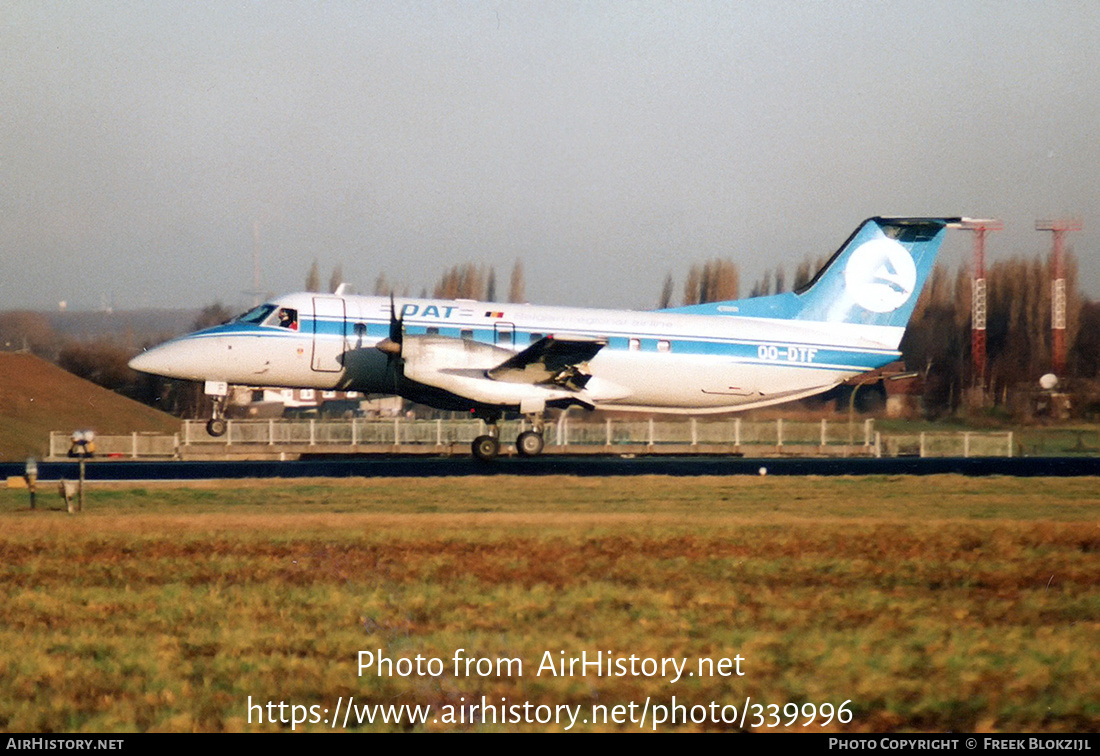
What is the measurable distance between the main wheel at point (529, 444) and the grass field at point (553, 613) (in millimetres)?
9426

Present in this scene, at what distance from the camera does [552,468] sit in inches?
1062

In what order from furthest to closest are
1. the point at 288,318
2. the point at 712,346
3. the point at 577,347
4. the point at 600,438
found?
the point at 600,438, the point at 712,346, the point at 288,318, the point at 577,347

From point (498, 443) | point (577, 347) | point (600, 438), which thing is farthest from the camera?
point (600, 438)

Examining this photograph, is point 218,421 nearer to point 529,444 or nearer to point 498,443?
point 498,443

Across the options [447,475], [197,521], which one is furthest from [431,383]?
[197,521]

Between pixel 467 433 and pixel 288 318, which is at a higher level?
pixel 288 318

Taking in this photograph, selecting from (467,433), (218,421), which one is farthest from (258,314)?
(467,433)

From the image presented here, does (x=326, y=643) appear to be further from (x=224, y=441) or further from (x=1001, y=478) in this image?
(x=224, y=441)

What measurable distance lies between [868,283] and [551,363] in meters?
9.14

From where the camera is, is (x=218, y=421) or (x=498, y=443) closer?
(x=218, y=421)

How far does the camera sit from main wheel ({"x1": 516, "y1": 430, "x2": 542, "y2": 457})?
27531mm

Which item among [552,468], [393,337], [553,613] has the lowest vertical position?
[552,468]

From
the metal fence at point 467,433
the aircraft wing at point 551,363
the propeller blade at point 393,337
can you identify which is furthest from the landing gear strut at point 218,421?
the metal fence at point 467,433

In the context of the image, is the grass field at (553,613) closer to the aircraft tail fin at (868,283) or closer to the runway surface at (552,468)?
the runway surface at (552,468)
